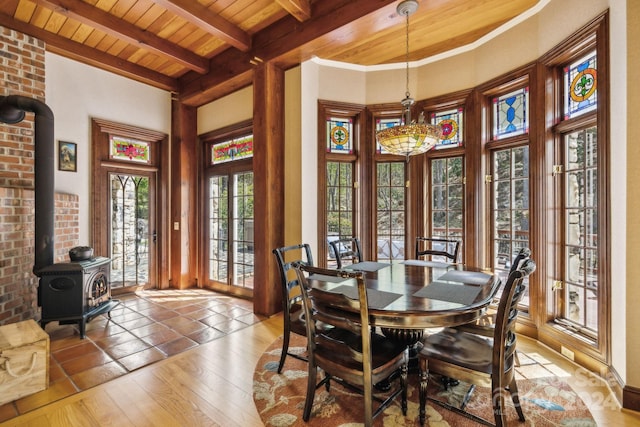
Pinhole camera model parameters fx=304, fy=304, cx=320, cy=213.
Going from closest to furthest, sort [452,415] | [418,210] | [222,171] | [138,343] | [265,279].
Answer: [452,415]
[138,343]
[265,279]
[418,210]
[222,171]

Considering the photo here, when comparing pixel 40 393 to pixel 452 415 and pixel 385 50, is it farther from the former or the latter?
pixel 385 50

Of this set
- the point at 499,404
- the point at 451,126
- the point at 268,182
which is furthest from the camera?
the point at 451,126

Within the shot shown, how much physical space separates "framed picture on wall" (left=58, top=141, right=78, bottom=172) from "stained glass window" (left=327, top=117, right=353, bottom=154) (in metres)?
3.14

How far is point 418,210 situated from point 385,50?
1948 millimetres

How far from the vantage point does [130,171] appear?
4.37 m

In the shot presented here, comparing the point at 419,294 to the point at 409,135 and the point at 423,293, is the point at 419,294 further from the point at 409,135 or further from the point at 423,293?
the point at 409,135

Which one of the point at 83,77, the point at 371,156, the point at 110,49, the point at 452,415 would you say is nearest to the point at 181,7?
the point at 110,49

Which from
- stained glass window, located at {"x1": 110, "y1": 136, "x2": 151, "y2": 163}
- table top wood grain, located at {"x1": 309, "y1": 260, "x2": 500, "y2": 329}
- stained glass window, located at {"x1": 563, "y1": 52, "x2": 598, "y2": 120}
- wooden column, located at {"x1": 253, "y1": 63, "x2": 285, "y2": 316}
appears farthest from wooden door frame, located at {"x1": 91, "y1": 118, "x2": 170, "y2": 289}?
stained glass window, located at {"x1": 563, "y1": 52, "x2": 598, "y2": 120}

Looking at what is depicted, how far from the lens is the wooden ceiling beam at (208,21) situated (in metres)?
2.81

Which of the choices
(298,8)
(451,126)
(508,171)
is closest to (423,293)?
(508,171)

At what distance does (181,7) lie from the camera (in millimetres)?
2807

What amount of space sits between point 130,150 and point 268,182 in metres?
2.36

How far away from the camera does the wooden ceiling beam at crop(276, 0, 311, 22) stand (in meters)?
2.85

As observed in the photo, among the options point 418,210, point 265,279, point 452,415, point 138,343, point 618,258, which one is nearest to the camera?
point 452,415
